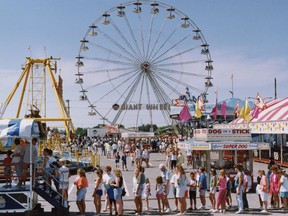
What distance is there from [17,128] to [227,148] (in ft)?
29.7

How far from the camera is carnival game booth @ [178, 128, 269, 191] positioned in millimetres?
17484

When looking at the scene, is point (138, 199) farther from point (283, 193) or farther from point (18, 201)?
point (283, 193)

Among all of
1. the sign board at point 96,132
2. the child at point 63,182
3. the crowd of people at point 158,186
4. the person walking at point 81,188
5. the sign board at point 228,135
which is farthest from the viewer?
the sign board at point 96,132

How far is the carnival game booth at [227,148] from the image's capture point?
688 inches

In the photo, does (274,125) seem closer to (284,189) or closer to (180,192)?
(284,189)

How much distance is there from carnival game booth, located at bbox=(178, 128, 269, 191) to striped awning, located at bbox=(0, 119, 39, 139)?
8369mm

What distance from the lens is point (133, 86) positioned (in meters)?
41.9

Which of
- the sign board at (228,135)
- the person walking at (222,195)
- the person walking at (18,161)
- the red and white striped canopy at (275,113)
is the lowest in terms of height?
the person walking at (222,195)

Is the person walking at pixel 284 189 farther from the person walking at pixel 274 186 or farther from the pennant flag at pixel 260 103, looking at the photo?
the pennant flag at pixel 260 103

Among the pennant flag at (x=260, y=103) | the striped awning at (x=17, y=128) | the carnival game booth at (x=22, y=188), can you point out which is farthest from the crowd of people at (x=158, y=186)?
the pennant flag at (x=260, y=103)

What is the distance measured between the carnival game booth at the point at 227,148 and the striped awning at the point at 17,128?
8369 mm

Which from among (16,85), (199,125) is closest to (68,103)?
(199,125)

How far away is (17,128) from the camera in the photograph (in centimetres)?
1066

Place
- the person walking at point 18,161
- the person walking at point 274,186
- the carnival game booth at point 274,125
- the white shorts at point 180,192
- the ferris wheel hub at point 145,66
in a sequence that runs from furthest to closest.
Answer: the ferris wheel hub at point 145,66 < the carnival game booth at point 274,125 < the person walking at point 274,186 < the white shorts at point 180,192 < the person walking at point 18,161
